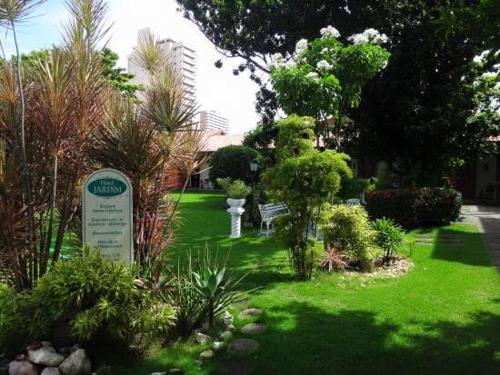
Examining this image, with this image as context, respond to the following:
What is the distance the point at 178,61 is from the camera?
5.22 metres

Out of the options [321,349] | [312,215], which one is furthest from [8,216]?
[312,215]

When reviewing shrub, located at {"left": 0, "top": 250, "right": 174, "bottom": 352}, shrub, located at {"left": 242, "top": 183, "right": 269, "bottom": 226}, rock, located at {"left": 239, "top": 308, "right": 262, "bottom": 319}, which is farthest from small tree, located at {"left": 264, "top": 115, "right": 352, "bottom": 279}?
shrub, located at {"left": 242, "top": 183, "right": 269, "bottom": 226}

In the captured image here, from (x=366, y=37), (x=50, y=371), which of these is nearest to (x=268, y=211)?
(x=366, y=37)

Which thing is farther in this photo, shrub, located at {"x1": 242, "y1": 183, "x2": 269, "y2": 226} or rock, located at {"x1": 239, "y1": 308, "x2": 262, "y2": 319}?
shrub, located at {"x1": 242, "y1": 183, "x2": 269, "y2": 226}

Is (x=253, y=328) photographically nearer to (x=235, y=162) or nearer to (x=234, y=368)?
(x=234, y=368)

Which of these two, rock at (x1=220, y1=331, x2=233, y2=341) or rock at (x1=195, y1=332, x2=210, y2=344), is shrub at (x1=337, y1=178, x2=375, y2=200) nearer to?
rock at (x1=220, y1=331, x2=233, y2=341)

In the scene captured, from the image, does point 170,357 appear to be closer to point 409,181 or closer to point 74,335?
point 74,335

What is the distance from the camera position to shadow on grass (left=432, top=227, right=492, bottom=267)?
28.8 feet

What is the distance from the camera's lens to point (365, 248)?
7.79m

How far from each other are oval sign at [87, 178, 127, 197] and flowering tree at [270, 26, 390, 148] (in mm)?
5365

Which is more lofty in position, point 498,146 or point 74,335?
point 498,146

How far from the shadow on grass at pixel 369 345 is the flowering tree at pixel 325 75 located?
4.78 meters

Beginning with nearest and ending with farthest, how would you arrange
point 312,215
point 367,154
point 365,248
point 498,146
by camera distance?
point 312,215 < point 365,248 < point 367,154 < point 498,146

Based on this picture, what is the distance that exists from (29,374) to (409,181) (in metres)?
14.6
